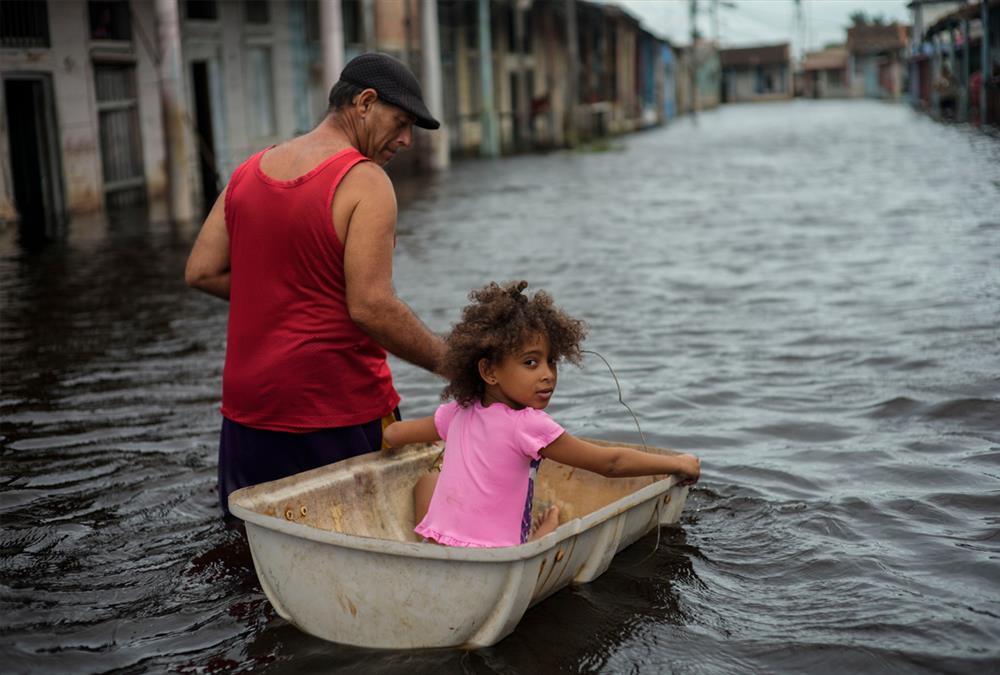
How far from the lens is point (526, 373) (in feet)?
11.5

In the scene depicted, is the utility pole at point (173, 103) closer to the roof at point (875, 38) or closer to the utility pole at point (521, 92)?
the utility pole at point (521, 92)

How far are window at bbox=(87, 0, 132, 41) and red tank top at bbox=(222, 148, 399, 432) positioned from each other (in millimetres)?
13713

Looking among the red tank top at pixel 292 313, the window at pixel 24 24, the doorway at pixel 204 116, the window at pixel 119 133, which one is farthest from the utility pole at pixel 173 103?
the red tank top at pixel 292 313

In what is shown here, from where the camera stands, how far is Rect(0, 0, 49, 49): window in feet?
48.0

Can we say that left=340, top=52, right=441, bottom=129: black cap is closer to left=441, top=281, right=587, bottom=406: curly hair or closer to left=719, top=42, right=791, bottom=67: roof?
left=441, top=281, right=587, bottom=406: curly hair

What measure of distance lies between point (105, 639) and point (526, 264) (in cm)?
778

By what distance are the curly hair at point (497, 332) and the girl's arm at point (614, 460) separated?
0.82ft

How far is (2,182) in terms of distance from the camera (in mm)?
14031

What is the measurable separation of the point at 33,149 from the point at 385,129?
42.7ft

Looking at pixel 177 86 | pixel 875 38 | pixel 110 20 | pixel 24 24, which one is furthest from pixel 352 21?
pixel 875 38

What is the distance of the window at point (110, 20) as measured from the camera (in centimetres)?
1633

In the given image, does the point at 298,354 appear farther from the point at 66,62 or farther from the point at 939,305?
the point at 66,62

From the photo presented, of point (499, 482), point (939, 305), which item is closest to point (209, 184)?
point (939, 305)

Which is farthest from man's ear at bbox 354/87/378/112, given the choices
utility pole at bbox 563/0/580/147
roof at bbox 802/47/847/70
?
roof at bbox 802/47/847/70
